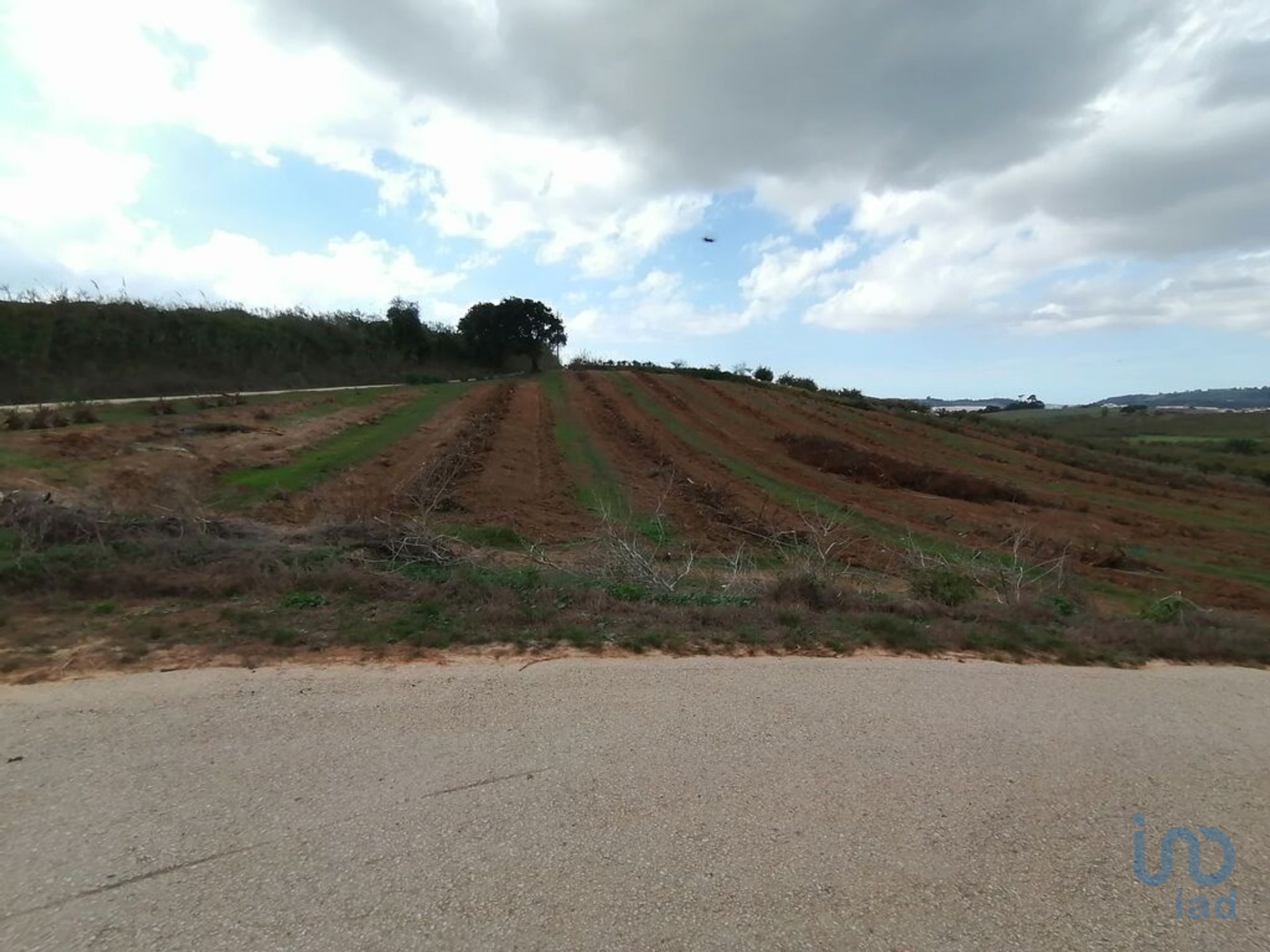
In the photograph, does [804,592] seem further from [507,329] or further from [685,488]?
[507,329]

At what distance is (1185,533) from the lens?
18.3m

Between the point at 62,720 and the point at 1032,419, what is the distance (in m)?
78.0

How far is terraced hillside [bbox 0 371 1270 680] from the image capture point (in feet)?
30.8

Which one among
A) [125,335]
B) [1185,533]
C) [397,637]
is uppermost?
[125,335]

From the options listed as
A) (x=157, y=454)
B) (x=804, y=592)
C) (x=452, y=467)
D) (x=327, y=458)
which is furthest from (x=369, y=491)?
(x=804, y=592)

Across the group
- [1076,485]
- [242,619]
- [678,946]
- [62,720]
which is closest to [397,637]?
[242,619]

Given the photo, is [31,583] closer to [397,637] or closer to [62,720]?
[62,720]

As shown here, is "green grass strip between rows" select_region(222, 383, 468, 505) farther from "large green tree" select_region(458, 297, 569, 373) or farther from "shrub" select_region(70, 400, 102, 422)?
"large green tree" select_region(458, 297, 569, 373)

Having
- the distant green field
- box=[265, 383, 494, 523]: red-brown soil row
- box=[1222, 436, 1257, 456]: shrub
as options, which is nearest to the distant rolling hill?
the distant green field

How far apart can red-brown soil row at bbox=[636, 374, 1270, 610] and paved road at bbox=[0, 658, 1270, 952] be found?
10.1 m

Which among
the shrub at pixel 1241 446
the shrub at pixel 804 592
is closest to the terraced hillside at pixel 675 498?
the shrub at pixel 804 592

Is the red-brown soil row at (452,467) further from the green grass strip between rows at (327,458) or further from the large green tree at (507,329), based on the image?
the large green tree at (507,329)

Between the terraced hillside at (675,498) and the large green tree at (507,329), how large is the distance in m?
31.1

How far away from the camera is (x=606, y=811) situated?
3.41 m
